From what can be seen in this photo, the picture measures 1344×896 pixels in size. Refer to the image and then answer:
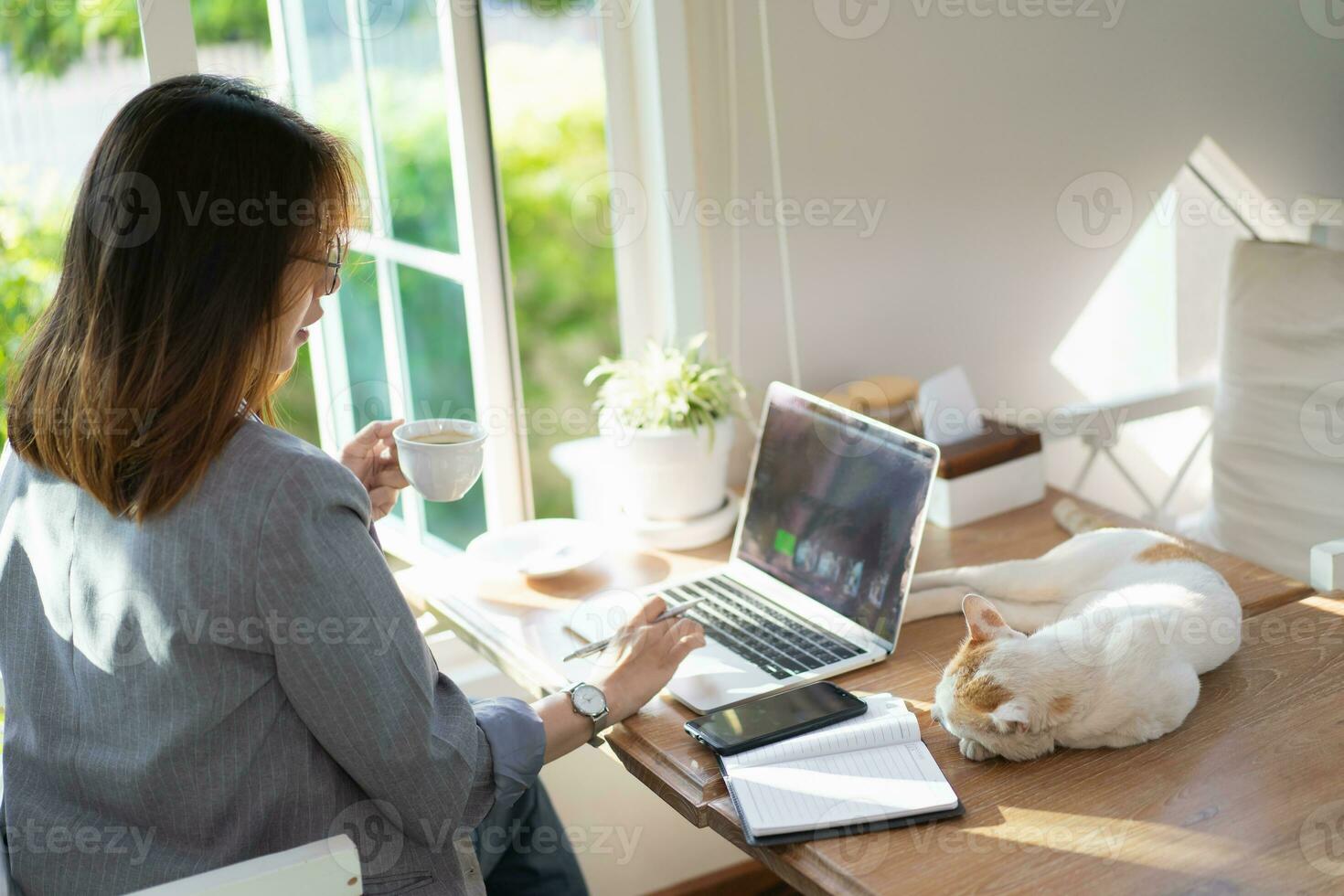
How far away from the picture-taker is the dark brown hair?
1007 millimetres

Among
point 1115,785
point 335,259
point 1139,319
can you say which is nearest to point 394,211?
point 335,259

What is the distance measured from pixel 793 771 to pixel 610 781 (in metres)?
0.98

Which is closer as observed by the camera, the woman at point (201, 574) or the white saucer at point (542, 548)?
the woman at point (201, 574)

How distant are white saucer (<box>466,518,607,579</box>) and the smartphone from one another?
47cm

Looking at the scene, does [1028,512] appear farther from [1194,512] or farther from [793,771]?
[1194,512]

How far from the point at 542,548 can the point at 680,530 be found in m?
0.20

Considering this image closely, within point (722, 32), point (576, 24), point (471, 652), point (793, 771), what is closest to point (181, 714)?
point (793, 771)

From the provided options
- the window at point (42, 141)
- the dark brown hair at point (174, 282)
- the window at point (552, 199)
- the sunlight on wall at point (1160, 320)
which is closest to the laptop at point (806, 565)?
the dark brown hair at point (174, 282)

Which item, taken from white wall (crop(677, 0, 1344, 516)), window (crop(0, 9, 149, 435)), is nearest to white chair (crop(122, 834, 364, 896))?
window (crop(0, 9, 149, 435))

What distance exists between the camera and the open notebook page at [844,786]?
105 centimetres

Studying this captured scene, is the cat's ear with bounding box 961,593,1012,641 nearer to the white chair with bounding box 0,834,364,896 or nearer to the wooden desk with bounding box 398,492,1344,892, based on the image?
the wooden desk with bounding box 398,492,1344,892

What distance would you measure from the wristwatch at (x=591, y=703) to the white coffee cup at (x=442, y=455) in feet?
0.98

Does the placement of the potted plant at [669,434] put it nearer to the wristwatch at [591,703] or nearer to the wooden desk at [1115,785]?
the wooden desk at [1115,785]

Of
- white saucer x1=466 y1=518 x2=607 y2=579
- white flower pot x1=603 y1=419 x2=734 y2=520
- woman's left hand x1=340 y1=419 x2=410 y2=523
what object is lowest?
white saucer x1=466 y1=518 x2=607 y2=579
